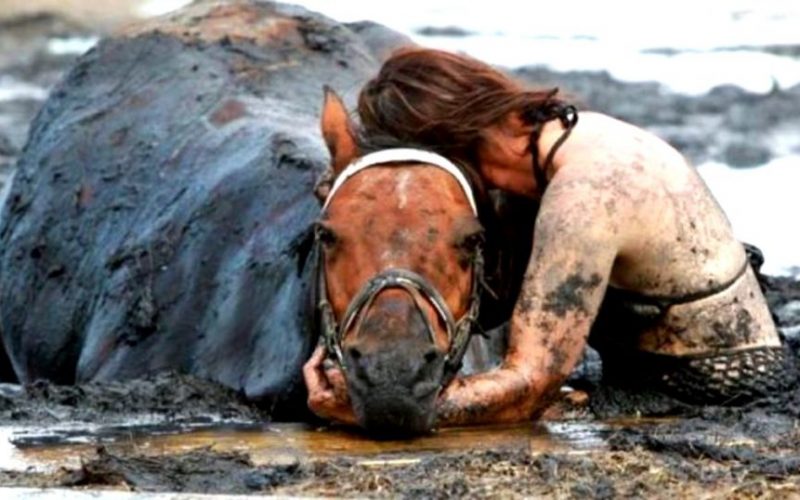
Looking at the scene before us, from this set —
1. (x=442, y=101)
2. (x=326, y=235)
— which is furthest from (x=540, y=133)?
(x=326, y=235)

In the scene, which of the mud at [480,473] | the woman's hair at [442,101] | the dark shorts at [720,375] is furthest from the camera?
the dark shorts at [720,375]

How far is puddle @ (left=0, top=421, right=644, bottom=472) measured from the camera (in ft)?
22.1

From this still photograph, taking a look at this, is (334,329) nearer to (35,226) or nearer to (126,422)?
(126,422)

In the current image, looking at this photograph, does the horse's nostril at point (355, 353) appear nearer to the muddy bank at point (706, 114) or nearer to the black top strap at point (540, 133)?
the black top strap at point (540, 133)

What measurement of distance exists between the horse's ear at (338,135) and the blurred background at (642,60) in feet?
18.6

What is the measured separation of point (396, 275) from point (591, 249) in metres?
0.70

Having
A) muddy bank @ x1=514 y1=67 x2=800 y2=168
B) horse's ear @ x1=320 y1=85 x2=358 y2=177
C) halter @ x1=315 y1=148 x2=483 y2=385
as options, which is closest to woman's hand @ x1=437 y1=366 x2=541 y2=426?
halter @ x1=315 y1=148 x2=483 y2=385

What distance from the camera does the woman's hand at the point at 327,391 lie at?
7074 mm

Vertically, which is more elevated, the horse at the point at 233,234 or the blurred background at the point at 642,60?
the horse at the point at 233,234

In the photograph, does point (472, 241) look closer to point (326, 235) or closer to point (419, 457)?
point (326, 235)

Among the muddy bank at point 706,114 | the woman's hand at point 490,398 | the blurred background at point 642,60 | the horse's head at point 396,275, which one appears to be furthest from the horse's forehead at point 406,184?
the muddy bank at point 706,114

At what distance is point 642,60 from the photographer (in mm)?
23344

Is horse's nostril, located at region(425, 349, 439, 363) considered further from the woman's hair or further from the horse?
the woman's hair

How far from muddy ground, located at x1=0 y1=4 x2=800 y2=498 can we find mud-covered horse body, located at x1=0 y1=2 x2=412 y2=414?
0.39m
